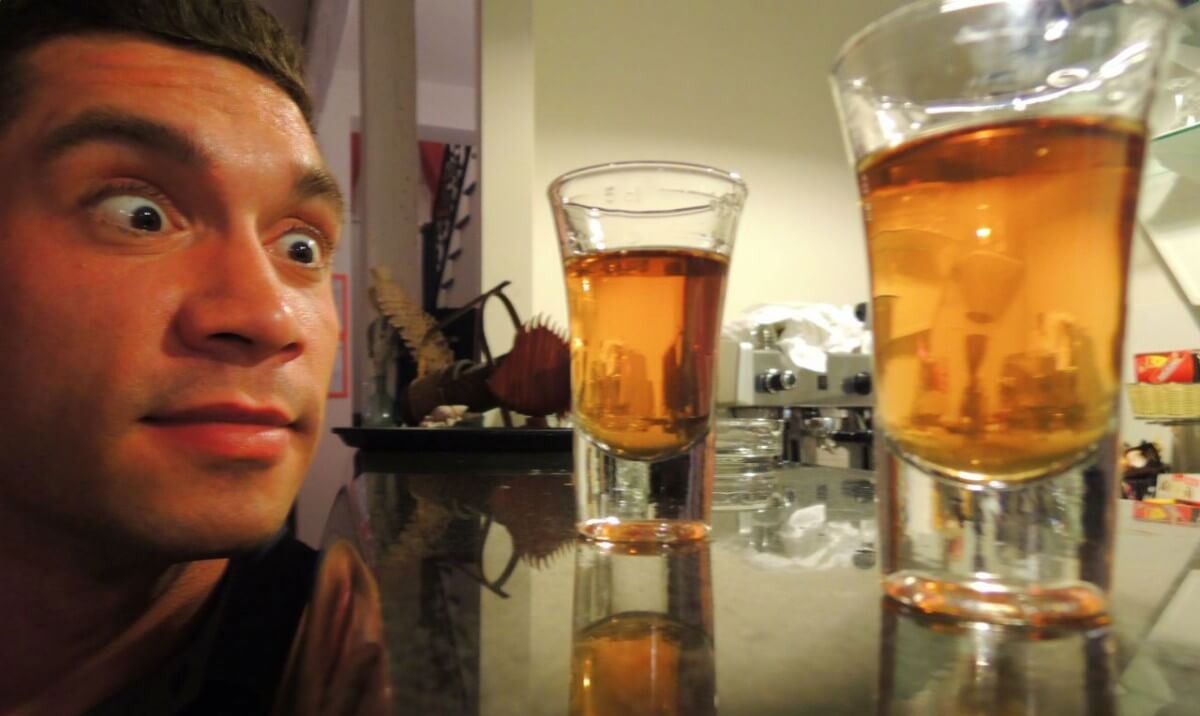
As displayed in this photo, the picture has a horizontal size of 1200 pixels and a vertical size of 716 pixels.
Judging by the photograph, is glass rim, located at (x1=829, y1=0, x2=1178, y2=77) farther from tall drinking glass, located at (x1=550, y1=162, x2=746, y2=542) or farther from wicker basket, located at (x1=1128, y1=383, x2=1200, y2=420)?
wicker basket, located at (x1=1128, y1=383, x2=1200, y2=420)

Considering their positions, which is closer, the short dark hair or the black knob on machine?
the short dark hair

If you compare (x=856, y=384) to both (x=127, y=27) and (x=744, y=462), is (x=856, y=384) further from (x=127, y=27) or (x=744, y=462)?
(x=127, y=27)

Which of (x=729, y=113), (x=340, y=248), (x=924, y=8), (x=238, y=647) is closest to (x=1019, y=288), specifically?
(x=924, y=8)

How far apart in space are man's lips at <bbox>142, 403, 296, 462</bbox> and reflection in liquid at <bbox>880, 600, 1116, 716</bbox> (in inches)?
12.1

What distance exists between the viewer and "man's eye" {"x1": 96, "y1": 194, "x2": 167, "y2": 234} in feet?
1.30

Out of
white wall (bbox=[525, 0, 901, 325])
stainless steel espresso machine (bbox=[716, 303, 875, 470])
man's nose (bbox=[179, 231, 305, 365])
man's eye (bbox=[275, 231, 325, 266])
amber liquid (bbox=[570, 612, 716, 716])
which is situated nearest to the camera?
amber liquid (bbox=[570, 612, 716, 716])

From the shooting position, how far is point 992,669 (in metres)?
0.21

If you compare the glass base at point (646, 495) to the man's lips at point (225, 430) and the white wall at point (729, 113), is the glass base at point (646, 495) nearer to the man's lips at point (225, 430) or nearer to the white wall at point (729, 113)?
the man's lips at point (225, 430)

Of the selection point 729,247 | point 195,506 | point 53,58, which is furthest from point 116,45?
point 729,247

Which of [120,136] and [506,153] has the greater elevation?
[506,153]

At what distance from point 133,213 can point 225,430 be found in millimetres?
123

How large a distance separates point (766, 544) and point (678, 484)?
0.06 m

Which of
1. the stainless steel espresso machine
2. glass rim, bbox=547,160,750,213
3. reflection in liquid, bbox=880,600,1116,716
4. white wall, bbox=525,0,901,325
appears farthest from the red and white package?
reflection in liquid, bbox=880,600,1116,716

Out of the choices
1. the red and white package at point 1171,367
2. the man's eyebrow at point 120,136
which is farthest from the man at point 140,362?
the red and white package at point 1171,367
